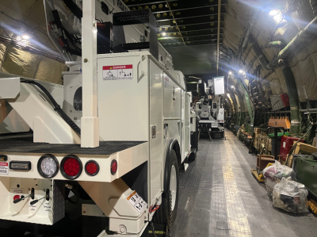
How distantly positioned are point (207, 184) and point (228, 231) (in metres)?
1.96

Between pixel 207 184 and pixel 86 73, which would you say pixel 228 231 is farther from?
pixel 86 73

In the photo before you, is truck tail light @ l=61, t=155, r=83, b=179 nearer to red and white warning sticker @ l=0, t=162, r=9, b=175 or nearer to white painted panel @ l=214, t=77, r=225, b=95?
red and white warning sticker @ l=0, t=162, r=9, b=175

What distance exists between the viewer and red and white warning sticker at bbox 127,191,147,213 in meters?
1.73

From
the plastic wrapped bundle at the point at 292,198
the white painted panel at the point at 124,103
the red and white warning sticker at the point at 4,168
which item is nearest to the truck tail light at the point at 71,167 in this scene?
the red and white warning sticker at the point at 4,168

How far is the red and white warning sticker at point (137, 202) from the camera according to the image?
173 cm

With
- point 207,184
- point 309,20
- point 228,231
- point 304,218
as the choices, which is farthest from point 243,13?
point 228,231

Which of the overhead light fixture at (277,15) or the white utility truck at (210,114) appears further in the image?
the white utility truck at (210,114)

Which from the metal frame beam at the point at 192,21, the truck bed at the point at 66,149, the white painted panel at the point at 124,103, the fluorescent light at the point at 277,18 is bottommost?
the truck bed at the point at 66,149

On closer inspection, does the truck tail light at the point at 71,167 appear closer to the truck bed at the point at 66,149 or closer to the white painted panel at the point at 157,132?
the truck bed at the point at 66,149

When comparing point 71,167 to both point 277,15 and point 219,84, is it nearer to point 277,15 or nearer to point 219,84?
point 277,15

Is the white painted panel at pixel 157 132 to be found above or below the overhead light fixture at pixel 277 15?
below

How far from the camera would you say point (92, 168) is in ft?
4.23

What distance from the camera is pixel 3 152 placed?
1420mm

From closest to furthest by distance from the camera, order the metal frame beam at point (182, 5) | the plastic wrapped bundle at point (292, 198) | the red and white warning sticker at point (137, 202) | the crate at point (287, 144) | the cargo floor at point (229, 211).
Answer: the red and white warning sticker at point (137, 202) → the cargo floor at point (229, 211) → the plastic wrapped bundle at point (292, 198) → the crate at point (287, 144) → the metal frame beam at point (182, 5)
